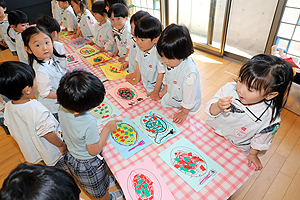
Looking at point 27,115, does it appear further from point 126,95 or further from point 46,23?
point 46,23

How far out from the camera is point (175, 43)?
1.16 metres

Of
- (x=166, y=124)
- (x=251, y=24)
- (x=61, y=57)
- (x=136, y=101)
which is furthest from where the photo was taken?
(x=251, y=24)

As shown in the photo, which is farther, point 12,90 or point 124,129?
point 124,129

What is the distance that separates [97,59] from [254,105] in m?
1.70

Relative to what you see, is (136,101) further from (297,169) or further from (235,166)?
(297,169)

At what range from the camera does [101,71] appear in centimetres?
193

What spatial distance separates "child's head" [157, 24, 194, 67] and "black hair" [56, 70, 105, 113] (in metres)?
0.52

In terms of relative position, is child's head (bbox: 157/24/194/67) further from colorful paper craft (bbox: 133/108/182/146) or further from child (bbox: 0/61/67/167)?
child (bbox: 0/61/67/167)

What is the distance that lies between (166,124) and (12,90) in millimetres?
962

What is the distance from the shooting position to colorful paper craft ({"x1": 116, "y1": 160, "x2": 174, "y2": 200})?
36.4 inches

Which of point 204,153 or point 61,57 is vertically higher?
point 61,57

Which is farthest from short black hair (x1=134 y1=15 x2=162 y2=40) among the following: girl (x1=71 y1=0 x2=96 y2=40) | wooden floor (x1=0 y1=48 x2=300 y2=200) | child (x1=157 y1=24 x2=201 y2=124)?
girl (x1=71 y1=0 x2=96 y2=40)

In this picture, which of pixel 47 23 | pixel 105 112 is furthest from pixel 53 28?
pixel 105 112

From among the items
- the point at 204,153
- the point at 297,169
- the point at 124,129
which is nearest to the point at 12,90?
the point at 124,129
